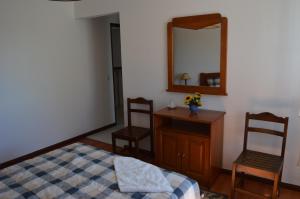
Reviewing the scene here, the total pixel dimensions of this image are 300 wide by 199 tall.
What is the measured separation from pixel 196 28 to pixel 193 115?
1.05 metres

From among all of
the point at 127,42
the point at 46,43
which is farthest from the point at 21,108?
the point at 127,42

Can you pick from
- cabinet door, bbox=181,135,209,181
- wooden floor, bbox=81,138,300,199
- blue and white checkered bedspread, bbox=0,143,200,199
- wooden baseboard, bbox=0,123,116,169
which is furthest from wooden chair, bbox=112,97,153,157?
wooden baseboard, bbox=0,123,116,169

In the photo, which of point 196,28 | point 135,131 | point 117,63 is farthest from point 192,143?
point 117,63

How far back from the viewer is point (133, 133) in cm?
326

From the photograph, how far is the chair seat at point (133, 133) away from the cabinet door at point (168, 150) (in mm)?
354

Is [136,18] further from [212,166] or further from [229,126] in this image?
[212,166]

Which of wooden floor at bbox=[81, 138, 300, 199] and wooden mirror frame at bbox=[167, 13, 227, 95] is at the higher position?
wooden mirror frame at bbox=[167, 13, 227, 95]

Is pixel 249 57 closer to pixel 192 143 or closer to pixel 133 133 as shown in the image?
pixel 192 143

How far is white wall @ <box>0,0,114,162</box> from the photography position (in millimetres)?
3250

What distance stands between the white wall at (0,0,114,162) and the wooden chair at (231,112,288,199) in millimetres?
2906

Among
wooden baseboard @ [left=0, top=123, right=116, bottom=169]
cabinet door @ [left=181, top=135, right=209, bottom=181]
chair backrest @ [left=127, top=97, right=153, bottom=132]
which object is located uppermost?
chair backrest @ [left=127, top=97, right=153, bottom=132]

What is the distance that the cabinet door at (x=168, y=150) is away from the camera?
283cm

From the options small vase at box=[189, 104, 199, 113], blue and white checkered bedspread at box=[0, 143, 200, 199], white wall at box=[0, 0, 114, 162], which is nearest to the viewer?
blue and white checkered bedspread at box=[0, 143, 200, 199]

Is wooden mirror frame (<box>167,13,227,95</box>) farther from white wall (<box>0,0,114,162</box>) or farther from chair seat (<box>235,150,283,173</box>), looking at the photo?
white wall (<box>0,0,114,162</box>)
